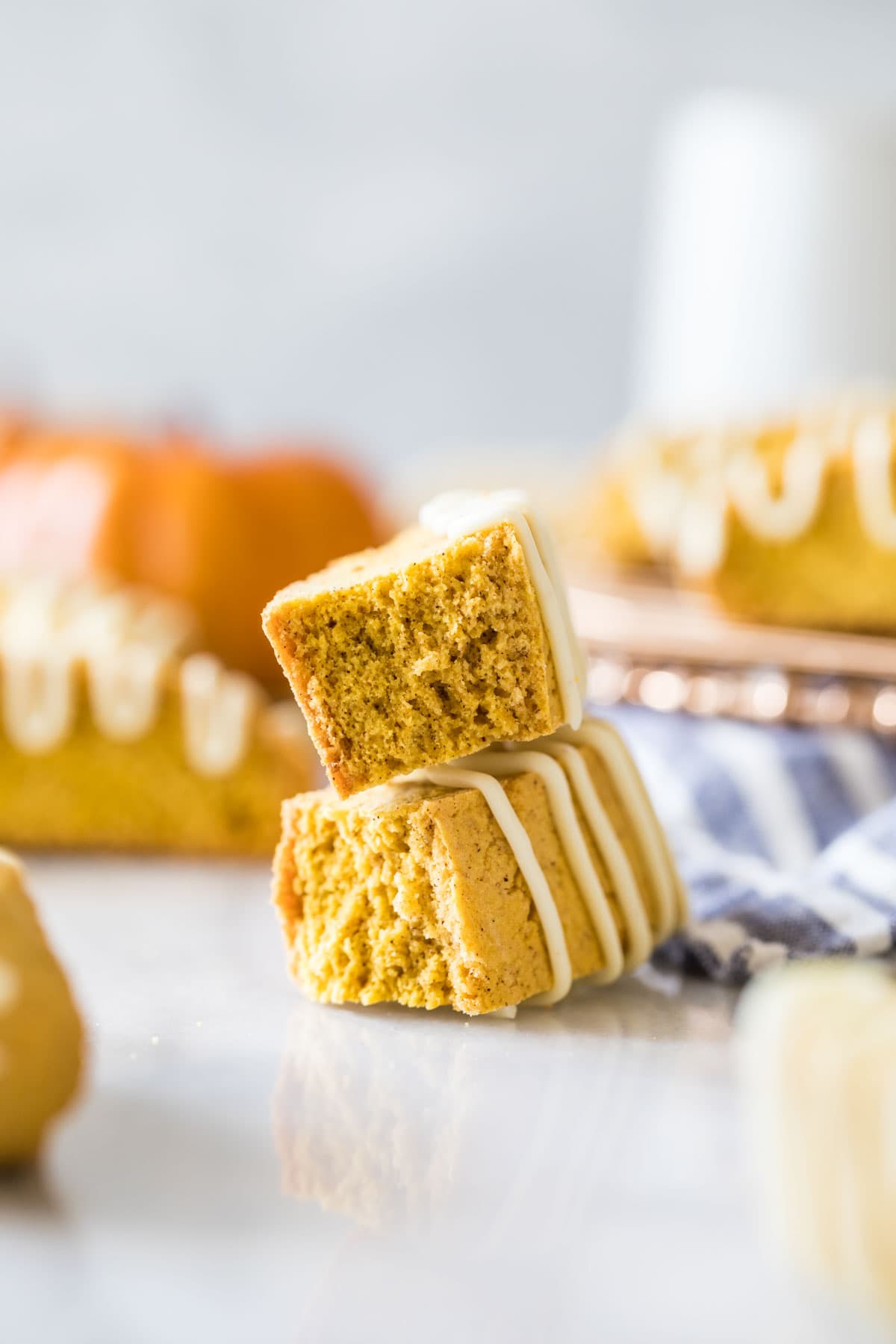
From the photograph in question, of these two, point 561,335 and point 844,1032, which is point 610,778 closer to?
point 844,1032

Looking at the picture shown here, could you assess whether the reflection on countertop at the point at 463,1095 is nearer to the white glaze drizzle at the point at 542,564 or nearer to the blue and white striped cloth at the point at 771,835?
the blue and white striped cloth at the point at 771,835

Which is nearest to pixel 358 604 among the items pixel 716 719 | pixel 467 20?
pixel 716 719

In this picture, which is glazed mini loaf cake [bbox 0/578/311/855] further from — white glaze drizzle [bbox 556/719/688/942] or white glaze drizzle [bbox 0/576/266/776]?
white glaze drizzle [bbox 556/719/688/942]

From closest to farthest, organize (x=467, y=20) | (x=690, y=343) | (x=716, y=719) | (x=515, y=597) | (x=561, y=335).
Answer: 1. (x=515, y=597)
2. (x=716, y=719)
3. (x=690, y=343)
4. (x=467, y=20)
5. (x=561, y=335)

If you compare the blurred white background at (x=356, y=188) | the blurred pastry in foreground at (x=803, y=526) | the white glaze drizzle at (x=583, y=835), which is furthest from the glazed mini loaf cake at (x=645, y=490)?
the blurred white background at (x=356, y=188)

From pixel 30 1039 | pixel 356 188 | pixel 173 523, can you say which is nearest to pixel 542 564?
pixel 30 1039

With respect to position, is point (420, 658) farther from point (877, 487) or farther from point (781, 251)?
point (781, 251)
